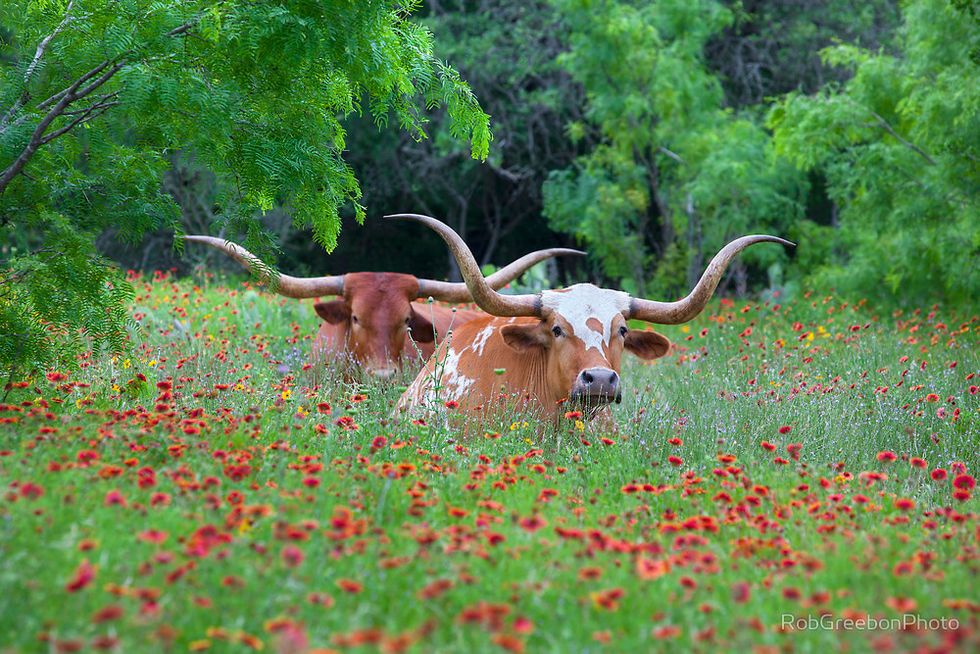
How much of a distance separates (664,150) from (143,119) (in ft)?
38.2

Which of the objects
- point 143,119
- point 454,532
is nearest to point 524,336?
point 143,119

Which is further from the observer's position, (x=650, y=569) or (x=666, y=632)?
(x=650, y=569)

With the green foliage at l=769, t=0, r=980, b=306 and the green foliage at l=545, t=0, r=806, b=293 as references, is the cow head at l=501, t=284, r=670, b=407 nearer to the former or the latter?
the green foliage at l=769, t=0, r=980, b=306

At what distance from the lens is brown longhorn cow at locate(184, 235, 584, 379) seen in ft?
28.3

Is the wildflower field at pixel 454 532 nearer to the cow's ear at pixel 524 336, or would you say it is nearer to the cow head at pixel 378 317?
the cow's ear at pixel 524 336

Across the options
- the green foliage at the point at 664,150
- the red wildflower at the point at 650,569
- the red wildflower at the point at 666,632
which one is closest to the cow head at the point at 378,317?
the red wildflower at the point at 650,569

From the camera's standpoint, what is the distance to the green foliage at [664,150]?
15.2 meters

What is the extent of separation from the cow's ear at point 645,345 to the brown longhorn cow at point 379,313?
152cm

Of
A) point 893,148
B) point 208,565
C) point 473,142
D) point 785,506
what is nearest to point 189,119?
point 473,142

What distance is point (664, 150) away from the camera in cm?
1573

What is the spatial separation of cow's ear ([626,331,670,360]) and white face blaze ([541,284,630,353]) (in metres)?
0.31

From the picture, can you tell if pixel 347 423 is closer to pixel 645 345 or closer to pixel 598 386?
pixel 598 386

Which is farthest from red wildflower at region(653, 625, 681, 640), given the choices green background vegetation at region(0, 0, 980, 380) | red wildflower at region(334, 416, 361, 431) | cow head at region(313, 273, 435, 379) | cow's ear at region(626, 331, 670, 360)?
cow head at region(313, 273, 435, 379)

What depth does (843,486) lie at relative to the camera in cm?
459
